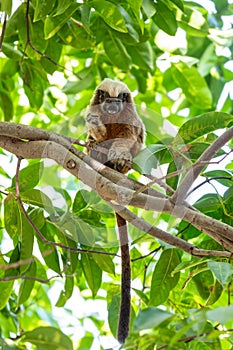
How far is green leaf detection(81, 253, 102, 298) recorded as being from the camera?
7.27 feet

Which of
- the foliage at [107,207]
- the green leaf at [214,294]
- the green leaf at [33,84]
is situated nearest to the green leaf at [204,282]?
the foliage at [107,207]

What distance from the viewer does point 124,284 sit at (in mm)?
2213

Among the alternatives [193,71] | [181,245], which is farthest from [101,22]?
[181,245]

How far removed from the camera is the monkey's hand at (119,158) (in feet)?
8.35

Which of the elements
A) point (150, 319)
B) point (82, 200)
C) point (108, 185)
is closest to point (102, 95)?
point (82, 200)

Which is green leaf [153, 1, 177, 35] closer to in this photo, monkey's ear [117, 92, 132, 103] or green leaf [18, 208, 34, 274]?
monkey's ear [117, 92, 132, 103]

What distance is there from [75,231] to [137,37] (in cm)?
91

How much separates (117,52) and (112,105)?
246 millimetres

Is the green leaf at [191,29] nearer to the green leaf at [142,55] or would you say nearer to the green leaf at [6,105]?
the green leaf at [142,55]

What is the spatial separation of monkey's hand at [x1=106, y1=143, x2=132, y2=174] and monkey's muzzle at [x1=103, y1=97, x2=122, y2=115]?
0.71ft

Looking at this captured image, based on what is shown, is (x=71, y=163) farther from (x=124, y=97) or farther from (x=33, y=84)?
(x=33, y=84)

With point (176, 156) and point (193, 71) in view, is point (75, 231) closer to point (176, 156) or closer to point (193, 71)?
point (176, 156)

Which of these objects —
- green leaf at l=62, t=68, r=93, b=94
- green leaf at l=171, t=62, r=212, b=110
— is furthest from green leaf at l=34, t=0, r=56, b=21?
green leaf at l=171, t=62, r=212, b=110

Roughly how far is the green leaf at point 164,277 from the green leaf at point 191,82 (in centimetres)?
144
